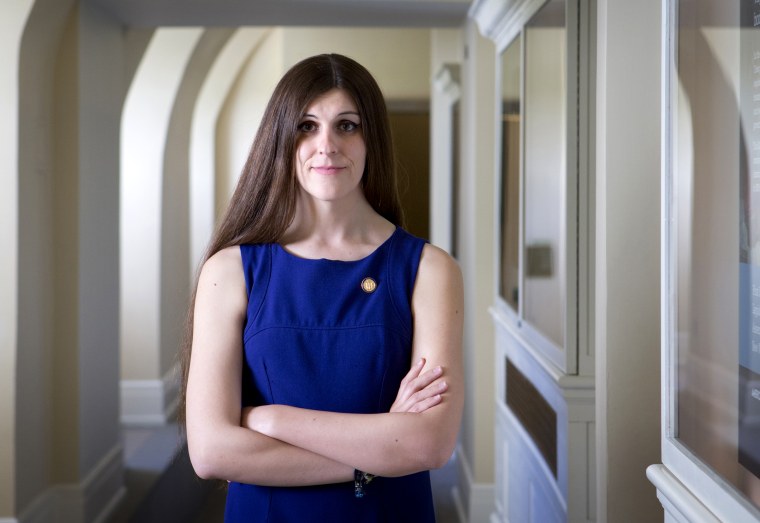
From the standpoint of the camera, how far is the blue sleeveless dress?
181 centimetres

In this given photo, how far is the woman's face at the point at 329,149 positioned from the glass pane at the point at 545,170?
1.17 meters

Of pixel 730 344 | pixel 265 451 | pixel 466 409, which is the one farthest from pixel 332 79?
pixel 466 409

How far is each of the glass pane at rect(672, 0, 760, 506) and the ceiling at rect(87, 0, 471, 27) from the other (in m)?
3.16

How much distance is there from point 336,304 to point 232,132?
9905 mm

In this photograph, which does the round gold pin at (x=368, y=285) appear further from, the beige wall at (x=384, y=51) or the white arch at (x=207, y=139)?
the white arch at (x=207, y=139)

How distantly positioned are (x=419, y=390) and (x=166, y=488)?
14.1ft

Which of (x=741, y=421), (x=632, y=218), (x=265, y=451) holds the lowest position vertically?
(x=265, y=451)

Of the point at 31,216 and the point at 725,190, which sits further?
Result: the point at 31,216

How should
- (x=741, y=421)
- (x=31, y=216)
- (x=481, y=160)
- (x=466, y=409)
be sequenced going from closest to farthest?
(x=741, y=421), (x=31, y=216), (x=481, y=160), (x=466, y=409)

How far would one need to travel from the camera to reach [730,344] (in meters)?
1.52

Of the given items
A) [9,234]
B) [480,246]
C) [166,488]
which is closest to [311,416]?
[9,234]

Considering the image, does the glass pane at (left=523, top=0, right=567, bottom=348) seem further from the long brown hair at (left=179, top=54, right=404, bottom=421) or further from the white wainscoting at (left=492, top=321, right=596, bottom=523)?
the long brown hair at (left=179, top=54, right=404, bottom=421)

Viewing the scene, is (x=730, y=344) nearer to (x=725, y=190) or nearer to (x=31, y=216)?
(x=725, y=190)

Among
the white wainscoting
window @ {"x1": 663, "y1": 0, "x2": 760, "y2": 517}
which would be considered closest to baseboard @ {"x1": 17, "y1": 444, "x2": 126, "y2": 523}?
the white wainscoting
